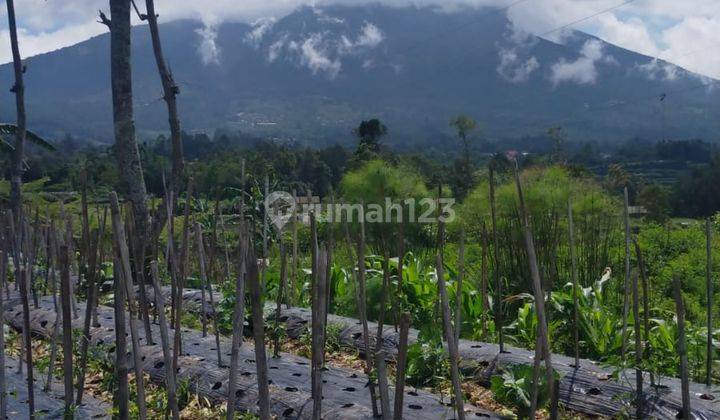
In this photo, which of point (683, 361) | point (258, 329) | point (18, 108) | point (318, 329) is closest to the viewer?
point (258, 329)

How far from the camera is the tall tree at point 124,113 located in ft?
21.9

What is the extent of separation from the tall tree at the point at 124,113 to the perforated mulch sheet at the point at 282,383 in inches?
81.3

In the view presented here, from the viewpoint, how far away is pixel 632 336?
434 centimetres

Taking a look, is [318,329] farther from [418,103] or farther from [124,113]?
[418,103]

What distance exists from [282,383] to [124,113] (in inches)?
147

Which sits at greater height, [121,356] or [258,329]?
[258,329]

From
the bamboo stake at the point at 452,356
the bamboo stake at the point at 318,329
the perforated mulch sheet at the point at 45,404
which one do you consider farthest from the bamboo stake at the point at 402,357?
the perforated mulch sheet at the point at 45,404

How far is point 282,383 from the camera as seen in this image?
3760 millimetres

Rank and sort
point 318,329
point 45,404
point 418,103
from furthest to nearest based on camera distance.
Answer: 1. point 418,103
2. point 45,404
3. point 318,329

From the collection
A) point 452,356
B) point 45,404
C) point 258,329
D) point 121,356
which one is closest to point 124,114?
point 45,404

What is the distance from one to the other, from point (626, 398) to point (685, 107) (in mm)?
171552

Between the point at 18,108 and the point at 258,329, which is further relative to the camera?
the point at 18,108

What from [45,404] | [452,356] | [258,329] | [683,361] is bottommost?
[45,404]

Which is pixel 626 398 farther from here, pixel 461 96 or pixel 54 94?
pixel 54 94
